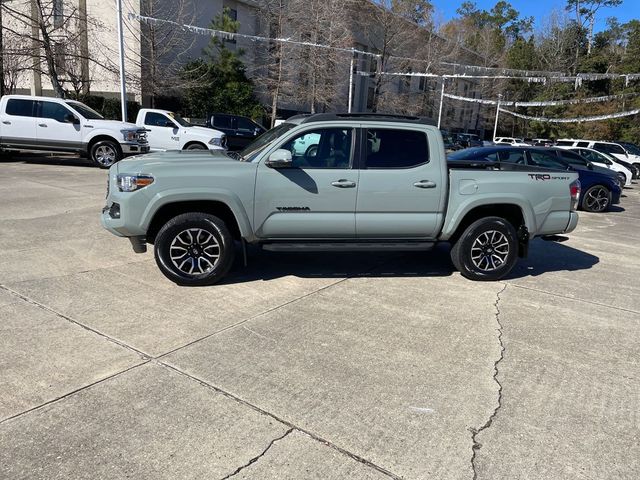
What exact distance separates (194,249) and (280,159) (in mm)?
1329

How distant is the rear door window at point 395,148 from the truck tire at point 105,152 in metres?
11.6

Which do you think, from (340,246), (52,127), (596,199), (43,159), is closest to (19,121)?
(52,127)

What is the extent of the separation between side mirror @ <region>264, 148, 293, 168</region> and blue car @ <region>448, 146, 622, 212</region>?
7.30m

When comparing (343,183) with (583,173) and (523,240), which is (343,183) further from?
(583,173)

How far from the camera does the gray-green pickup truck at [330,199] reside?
519cm

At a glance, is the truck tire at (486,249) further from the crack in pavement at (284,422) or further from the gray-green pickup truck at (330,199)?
the crack in pavement at (284,422)

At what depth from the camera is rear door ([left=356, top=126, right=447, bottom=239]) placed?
554 centimetres

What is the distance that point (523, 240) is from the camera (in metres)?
6.12

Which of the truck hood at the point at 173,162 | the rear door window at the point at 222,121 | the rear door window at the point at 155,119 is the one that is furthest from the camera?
the rear door window at the point at 222,121

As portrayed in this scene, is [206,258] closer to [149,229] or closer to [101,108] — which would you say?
[149,229]

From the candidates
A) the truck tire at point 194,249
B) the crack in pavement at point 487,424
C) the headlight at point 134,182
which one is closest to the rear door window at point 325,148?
the truck tire at point 194,249

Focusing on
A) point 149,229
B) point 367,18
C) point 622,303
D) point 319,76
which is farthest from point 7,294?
point 367,18

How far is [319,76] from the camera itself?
113ft

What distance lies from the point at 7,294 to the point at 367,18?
42356 millimetres
